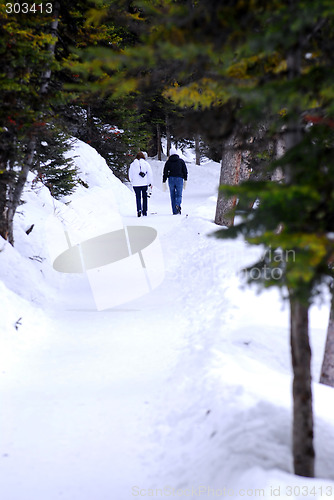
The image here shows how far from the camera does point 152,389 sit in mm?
5438

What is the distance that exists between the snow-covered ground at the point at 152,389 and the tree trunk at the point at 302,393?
25cm

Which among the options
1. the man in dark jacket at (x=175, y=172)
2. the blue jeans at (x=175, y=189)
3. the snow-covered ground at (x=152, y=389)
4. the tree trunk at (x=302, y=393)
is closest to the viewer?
the tree trunk at (x=302, y=393)

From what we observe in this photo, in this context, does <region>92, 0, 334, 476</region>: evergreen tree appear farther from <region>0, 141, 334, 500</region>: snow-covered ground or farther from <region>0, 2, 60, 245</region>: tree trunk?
<region>0, 2, 60, 245</region>: tree trunk

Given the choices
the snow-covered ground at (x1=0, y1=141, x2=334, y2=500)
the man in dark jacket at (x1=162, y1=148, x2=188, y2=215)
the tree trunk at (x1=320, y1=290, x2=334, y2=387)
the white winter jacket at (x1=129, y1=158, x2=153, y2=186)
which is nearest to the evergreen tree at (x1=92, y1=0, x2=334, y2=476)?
the snow-covered ground at (x1=0, y1=141, x2=334, y2=500)

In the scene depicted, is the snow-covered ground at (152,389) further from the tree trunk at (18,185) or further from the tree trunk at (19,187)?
the tree trunk at (19,187)

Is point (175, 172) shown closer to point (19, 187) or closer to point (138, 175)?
point (138, 175)

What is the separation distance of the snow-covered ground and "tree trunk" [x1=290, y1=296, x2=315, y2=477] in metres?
0.25

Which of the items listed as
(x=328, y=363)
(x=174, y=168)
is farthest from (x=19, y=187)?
(x=174, y=168)

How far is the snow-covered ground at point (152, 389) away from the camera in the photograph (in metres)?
3.83

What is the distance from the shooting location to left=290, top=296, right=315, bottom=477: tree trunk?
131 inches

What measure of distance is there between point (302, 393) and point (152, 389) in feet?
8.18

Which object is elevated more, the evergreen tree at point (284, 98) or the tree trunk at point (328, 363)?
the evergreen tree at point (284, 98)

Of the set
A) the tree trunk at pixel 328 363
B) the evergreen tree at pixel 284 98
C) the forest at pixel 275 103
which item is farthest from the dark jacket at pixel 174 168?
the evergreen tree at pixel 284 98

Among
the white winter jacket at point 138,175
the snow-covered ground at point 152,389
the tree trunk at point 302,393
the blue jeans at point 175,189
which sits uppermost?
the white winter jacket at point 138,175
